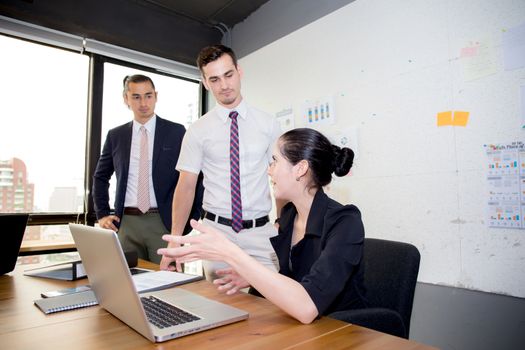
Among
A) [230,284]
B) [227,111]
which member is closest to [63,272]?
[230,284]

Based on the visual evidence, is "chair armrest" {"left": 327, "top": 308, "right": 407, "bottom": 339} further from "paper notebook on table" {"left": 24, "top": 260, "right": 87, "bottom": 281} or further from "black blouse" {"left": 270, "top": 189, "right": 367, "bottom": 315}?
"paper notebook on table" {"left": 24, "top": 260, "right": 87, "bottom": 281}

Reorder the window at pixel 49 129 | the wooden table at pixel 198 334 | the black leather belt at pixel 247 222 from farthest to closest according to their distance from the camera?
the window at pixel 49 129, the black leather belt at pixel 247 222, the wooden table at pixel 198 334

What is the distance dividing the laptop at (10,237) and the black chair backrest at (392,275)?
4.18 ft

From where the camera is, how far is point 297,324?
80cm

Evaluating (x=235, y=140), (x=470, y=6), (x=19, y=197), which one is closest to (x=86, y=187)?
(x=19, y=197)

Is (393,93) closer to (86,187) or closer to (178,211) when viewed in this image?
(178,211)

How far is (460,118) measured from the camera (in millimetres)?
1763

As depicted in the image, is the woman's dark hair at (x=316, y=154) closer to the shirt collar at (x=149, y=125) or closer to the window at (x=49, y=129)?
the shirt collar at (x=149, y=125)

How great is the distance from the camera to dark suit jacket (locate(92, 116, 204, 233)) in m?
2.26

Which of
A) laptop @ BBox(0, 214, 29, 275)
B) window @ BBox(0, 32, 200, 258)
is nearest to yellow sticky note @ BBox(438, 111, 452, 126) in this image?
laptop @ BBox(0, 214, 29, 275)

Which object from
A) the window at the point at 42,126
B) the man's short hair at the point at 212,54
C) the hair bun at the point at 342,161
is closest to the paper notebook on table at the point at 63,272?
the hair bun at the point at 342,161

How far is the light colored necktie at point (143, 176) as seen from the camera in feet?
7.46

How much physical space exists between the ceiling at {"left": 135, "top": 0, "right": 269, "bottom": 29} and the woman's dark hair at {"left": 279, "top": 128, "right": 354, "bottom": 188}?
92.9 inches

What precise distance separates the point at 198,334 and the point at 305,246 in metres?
0.56
